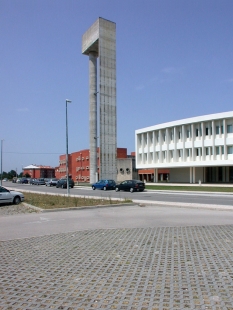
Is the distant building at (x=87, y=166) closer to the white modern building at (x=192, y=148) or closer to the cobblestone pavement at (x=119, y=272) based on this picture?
the white modern building at (x=192, y=148)

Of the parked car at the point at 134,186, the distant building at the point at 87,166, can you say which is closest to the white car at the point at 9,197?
the parked car at the point at 134,186

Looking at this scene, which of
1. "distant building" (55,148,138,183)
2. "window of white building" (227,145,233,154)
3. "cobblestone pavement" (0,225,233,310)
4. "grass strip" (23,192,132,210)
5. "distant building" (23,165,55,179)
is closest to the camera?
"cobblestone pavement" (0,225,233,310)

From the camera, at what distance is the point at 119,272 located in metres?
5.84

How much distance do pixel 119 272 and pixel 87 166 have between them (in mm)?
86834

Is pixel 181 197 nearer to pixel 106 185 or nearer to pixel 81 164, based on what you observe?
pixel 106 185

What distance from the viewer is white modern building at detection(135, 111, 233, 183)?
53.2 meters

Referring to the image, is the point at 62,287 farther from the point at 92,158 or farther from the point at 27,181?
the point at 27,181

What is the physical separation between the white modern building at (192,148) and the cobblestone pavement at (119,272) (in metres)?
46.7

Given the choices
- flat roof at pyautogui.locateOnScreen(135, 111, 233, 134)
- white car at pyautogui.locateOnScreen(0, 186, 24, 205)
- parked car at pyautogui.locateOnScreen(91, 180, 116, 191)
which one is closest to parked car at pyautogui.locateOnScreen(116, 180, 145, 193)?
parked car at pyautogui.locateOnScreen(91, 180, 116, 191)

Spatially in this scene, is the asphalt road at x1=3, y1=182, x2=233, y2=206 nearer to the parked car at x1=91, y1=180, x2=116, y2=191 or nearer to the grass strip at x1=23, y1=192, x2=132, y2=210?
the grass strip at x1=23, y1=192, x2=132, y2=210

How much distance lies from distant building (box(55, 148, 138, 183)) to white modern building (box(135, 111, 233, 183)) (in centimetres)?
1077

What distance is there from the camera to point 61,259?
687 cm

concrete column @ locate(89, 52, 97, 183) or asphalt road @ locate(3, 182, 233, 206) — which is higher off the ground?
concrete column @ locate(89, 52, 97, 183)

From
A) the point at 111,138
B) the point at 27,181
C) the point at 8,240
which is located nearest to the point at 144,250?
the point at 8,240
